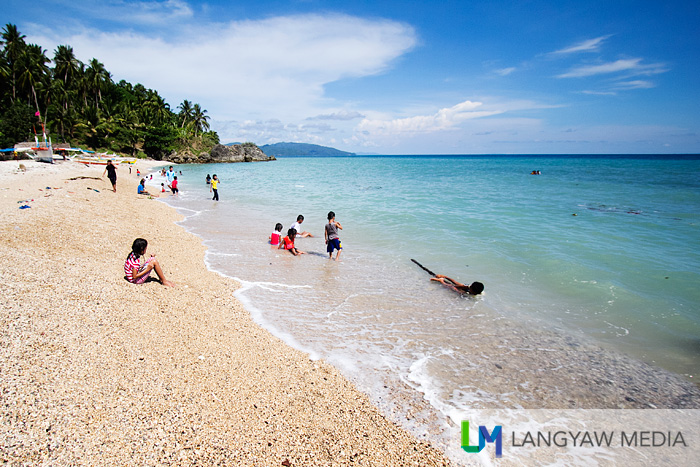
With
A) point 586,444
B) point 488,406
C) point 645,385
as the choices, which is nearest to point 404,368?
point 488,406

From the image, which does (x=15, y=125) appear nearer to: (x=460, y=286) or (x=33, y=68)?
(x=33, y=68)

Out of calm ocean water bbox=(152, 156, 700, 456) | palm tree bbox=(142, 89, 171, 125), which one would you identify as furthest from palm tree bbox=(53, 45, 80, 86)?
calm ocean water bbox=(152, 156, 700, 456)

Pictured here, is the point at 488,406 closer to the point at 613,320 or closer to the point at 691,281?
the point at 613,320

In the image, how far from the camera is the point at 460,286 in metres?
8.53

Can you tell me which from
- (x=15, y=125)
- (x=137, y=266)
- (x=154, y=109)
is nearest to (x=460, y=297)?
(x=137, y=266)

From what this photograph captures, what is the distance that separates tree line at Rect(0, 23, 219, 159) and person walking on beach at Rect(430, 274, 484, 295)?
53.0 meters

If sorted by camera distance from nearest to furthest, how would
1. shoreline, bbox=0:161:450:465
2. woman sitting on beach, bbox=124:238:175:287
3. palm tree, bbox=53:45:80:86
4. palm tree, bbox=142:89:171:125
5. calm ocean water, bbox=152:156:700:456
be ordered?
shoreline, bbox=0:161:450:465, calm ocean water, bbox=152:156:700:456, woman sitting on beach, bbox=124:238:175:287, palm tree, bbox=53:45:80:86, palm tree, bbox=142:89:171:125

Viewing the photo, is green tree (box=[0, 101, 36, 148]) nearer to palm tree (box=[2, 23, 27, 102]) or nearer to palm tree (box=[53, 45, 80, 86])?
palm tree (box=[2, 23, 27, 102])

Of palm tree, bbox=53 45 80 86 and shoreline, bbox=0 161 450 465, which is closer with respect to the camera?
shoreline, bbox=0 161 450 465

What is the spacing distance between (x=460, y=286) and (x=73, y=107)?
7695 cm

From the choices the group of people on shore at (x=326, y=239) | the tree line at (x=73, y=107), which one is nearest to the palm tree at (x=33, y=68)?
the tree line at (x=73, y=107)

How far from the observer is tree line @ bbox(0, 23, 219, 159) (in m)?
46.9

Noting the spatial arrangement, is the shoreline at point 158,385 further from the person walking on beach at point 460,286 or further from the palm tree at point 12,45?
the palm tree at point 12,45

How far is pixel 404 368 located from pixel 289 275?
5064mm
